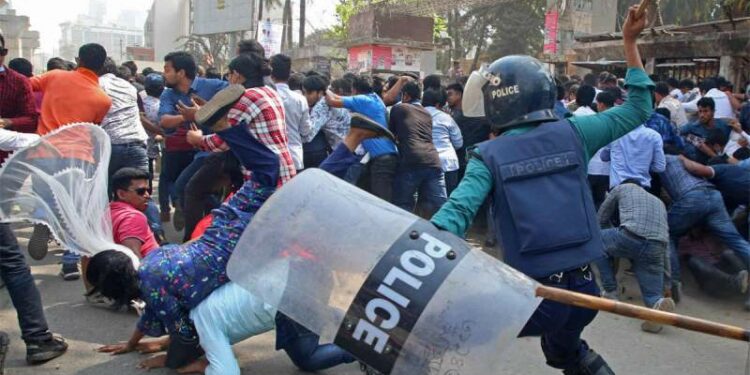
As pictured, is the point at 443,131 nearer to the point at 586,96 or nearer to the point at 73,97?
the point at 586,96

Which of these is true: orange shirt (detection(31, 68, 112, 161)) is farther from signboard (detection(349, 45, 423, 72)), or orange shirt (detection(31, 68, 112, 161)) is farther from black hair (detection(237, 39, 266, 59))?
signboard (detection(349, 45, 423, 72))

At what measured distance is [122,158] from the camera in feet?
18.2

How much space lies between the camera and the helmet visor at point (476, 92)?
8.80ft

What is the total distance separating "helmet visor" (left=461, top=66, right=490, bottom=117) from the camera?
2684 millimetres

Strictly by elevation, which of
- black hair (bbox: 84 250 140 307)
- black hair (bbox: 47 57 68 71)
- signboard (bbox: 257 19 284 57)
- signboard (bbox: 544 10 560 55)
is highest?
signboard (bbox: 544 10 560 55)

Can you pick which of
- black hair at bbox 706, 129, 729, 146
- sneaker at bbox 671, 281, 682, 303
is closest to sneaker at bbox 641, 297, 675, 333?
sneaker at bbox 671, 281, 682, 303

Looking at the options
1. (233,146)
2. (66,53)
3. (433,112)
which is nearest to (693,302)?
(433,112)

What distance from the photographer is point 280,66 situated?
19.7ft

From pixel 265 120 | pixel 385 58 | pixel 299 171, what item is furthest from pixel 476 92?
pixel 385 58

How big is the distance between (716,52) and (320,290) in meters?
12.3

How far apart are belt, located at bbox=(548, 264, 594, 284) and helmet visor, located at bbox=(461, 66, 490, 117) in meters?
0.71

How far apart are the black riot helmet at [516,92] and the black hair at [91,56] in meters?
3.46

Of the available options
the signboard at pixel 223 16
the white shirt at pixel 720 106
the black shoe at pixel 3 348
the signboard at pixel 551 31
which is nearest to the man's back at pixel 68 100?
the black shoe at pixel 3 348

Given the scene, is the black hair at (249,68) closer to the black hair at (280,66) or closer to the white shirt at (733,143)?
the black hair at (280,66)
